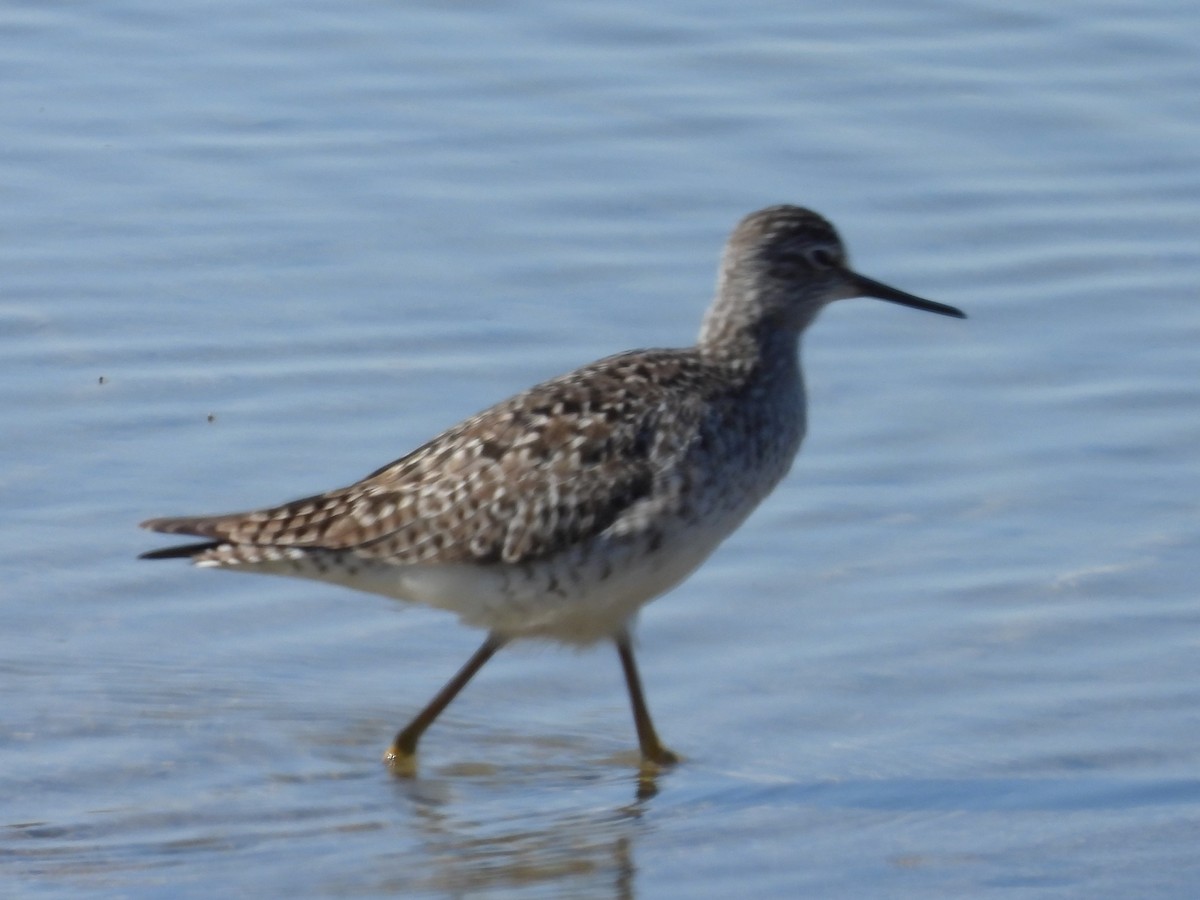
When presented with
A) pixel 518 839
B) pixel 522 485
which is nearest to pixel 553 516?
pixel 522 485

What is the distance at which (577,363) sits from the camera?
36.3ft

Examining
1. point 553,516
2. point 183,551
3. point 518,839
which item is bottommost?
point 518,839

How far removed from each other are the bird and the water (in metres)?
0.47

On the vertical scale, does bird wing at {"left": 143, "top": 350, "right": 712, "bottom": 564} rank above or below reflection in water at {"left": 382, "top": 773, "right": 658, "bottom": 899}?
above

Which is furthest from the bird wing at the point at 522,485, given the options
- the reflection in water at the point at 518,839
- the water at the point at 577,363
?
the reflection in water at the point at 518,839

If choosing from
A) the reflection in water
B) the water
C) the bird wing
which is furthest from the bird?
the water

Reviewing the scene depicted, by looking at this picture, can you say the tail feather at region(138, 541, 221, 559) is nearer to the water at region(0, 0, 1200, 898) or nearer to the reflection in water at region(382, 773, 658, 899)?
the water at region(0, 0, 1200, 898)

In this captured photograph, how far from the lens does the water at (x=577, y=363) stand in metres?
7.96

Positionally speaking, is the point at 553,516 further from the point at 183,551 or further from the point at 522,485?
the point at 183,551

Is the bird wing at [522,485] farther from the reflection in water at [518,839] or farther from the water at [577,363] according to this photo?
the reflection in water at [518,839]

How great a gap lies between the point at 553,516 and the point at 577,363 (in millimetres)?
2695

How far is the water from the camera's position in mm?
7965

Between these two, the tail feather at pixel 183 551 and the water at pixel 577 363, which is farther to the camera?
the tail feather at pixel 183 551

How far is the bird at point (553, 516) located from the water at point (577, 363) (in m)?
0.47
